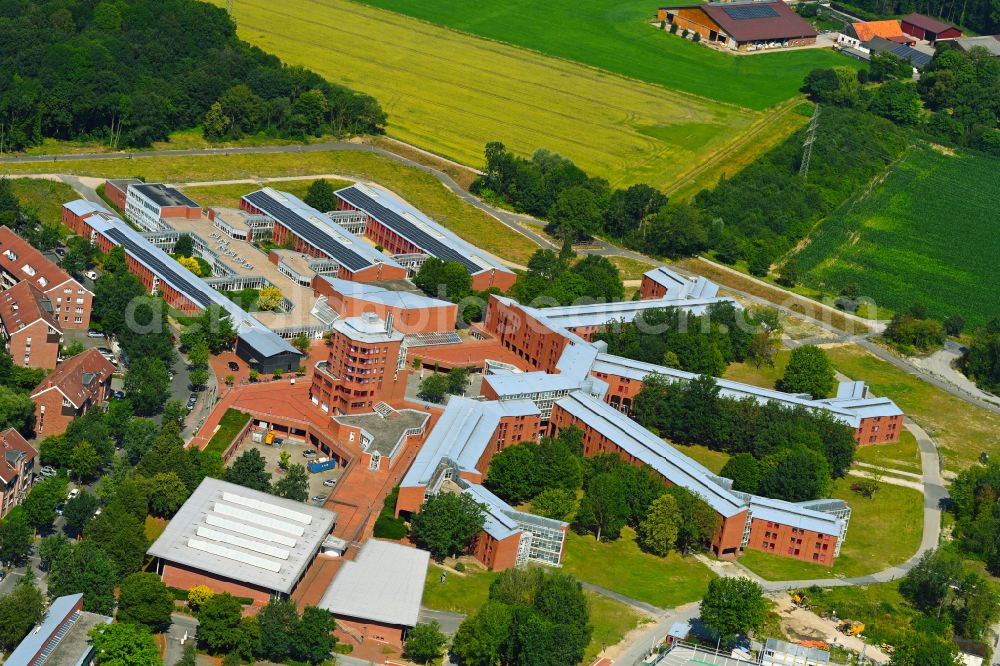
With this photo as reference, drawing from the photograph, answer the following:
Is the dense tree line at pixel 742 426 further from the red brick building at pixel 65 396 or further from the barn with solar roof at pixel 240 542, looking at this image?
the red brick building at pixel 65 396

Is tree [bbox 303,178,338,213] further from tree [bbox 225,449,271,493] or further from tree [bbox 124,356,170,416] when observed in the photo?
tree [bbox 225,449,271,493]

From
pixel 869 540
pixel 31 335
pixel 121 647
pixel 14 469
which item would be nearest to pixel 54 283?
pixel 31 335

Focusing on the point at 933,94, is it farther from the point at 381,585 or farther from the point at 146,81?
the point at 381,585

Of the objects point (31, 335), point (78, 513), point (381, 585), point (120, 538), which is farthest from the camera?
point (31, 335)

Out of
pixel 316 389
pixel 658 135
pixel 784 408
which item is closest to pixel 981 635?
pixel 784 408

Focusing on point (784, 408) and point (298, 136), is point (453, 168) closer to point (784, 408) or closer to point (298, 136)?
point (298, 136)
